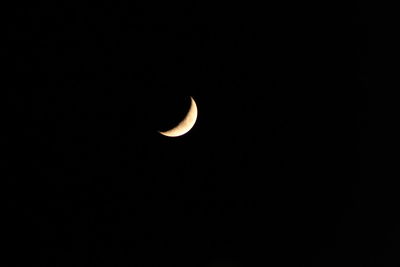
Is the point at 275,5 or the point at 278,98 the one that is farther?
the point at 278,98

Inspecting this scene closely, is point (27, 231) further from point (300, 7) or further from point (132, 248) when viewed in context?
point (300, 7)

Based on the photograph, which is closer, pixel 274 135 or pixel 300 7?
pixel 300 7

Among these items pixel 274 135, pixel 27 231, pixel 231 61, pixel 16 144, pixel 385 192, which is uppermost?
pixel 231 61

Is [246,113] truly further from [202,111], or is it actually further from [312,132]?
[312,132]

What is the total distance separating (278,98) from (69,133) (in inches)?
110

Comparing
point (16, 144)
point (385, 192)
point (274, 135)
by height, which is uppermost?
point (16, 144)

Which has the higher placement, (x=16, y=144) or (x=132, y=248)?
(x=16, y=144)

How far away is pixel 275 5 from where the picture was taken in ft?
11.9

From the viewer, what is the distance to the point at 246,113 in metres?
4.15

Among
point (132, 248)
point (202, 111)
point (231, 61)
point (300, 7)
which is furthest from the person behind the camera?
point (132, 248)

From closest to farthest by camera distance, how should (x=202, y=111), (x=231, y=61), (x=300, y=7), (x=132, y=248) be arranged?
(x=300, y=7)
(x=231, y=61)
(x=202, y=111)
(x=132, y=248)

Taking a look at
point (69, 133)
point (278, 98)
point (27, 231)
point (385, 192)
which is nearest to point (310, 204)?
point (385, 192)

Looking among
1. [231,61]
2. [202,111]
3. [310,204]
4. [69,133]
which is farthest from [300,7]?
[69,133]

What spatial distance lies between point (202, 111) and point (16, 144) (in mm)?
2464
